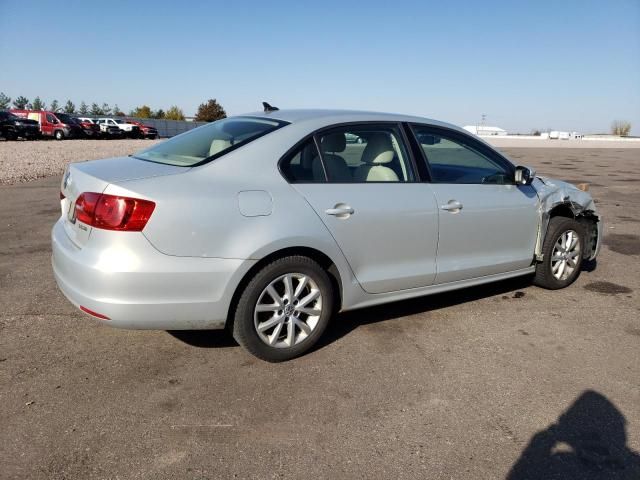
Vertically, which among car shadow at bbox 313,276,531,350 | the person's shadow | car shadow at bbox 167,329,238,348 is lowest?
the person's shadow

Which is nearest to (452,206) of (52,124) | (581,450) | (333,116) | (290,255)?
(333,116)

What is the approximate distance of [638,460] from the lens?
2.66 metres

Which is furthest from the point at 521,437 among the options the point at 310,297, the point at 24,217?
the point at 24,217

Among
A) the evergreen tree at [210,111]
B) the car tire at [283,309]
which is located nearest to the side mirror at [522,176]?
the car tire at [283,309]

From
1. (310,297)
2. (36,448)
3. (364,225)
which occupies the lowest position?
(36,448)

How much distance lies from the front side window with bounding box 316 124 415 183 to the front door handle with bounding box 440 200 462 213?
0.33 meters

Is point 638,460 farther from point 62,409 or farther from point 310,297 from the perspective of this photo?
point 62,409

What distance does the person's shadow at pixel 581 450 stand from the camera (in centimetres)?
256

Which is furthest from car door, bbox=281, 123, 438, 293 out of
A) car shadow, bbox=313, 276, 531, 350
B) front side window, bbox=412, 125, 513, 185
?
car shadow, bbox=313, 276, 531, 350

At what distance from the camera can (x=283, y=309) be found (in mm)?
3529

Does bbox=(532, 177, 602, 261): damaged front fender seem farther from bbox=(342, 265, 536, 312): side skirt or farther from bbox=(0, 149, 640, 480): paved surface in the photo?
bbox=(0, 149, 640, 480): paved surface

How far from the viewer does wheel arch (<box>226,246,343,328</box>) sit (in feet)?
11.0

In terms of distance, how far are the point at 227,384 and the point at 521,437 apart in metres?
1.69

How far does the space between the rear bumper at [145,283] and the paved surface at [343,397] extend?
444 millimetres
